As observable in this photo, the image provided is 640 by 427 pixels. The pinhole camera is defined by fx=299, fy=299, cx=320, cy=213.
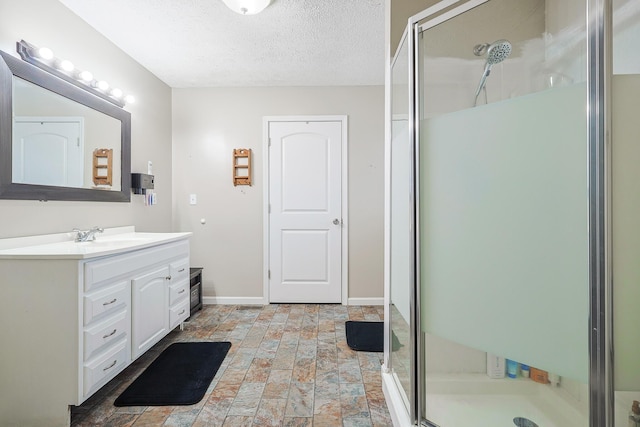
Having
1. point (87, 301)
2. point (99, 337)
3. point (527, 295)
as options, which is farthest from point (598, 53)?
point (99, 337)

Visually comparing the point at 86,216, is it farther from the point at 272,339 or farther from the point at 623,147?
the point at 623,147

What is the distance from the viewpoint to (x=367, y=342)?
230 centimetres

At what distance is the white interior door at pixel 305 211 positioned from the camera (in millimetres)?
3170

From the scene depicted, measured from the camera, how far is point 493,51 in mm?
1435

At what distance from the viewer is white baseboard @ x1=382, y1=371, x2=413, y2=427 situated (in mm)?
1318

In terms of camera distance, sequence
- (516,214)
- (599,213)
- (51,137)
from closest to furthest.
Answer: (599,213) < (516,214) < (51,137)

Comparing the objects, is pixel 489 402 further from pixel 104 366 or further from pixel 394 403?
pixel 104 366

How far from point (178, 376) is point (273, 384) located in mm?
600

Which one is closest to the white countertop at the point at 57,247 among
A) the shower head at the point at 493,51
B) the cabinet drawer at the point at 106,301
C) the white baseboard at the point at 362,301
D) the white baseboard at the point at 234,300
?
the cabinet drawer at the point at 106,301

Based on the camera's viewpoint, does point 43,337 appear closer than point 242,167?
Yes

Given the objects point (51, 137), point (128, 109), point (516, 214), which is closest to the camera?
point (516, 214)

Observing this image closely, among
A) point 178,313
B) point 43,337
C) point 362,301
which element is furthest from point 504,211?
point 362,301

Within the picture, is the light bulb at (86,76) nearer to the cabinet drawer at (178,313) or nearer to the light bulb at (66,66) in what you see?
the light bulb at (66,66)

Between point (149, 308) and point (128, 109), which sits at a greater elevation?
point (128, 109)
